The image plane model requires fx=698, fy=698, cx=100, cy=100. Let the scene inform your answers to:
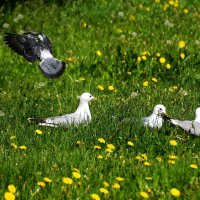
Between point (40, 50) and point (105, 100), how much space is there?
3.10ft

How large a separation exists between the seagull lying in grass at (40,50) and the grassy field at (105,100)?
303mm

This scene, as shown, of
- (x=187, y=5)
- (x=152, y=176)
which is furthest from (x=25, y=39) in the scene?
(x=187, y=5)

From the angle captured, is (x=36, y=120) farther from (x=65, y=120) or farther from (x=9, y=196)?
(x=9, y=196)

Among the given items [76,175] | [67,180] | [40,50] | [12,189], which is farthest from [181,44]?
[12,189]

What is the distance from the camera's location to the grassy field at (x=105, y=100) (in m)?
5.09

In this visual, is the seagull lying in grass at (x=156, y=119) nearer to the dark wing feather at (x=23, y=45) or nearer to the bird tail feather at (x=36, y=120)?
the bird tail feather at (x=36, y=120)

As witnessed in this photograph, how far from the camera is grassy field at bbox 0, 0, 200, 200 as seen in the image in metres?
5.09

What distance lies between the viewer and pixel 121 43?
32.7 ft

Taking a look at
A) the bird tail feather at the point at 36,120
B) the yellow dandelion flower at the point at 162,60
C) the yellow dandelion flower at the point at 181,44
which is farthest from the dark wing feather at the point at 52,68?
the yellow dandelion flower at the point at 181,44

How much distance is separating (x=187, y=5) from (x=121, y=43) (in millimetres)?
3223

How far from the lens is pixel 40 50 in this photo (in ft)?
26.0

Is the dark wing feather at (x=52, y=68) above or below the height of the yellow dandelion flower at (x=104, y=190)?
below

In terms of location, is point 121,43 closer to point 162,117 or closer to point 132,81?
point 132,81

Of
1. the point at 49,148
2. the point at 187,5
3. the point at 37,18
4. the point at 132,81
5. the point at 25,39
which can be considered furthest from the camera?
the point at 187,5
